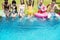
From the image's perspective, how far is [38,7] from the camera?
2863mm

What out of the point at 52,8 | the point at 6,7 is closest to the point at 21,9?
the point at 6,7

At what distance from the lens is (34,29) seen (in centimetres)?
286

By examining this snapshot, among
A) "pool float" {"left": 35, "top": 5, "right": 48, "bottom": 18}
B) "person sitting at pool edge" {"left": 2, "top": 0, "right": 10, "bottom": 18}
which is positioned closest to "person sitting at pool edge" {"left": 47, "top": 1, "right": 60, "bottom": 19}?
"pool float" {"left": 35, "top": 5, "right": 48, "bottom": 18}

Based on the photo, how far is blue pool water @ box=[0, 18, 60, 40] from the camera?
2865mm

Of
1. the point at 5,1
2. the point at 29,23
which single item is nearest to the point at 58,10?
the point at 29,23

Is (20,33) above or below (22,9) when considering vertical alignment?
below

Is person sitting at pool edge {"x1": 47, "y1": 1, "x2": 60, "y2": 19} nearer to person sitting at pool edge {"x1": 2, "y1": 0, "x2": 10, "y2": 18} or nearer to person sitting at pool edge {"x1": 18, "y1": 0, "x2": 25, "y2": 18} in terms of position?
person sitting at pool edge {"x1": 18, "y1": 0, "x2": 25, "y2": 18}

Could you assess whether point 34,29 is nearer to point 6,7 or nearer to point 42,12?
point 42,12

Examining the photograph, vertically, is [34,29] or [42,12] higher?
[42,12]

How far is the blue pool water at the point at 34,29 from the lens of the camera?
287cm

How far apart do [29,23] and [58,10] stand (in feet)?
0.87

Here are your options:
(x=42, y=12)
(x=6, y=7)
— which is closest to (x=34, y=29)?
(x=42, y=12)

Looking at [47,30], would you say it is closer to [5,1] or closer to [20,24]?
[20,24]

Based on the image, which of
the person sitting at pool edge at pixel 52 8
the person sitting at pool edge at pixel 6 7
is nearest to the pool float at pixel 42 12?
the person sitting at pool edge at pixel 52 8
